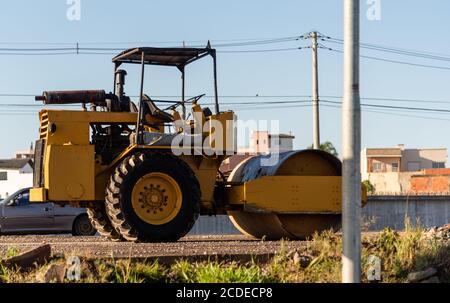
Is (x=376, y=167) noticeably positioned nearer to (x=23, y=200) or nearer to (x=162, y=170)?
(x=23, y=200)

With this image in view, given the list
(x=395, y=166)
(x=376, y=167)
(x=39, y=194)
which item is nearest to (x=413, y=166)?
(x=395, y=166)

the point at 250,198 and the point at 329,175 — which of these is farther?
the point at 329,175

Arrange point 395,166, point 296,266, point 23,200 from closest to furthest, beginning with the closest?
1. point 296,266
2. point 23,200
3. point 395,166

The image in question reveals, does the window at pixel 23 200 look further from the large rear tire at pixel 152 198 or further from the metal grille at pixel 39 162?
the large rear tire at pixel 152 198

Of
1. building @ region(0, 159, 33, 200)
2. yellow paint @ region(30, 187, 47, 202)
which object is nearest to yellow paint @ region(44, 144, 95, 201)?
yellow paint @ region(30, 187, 47, 202)

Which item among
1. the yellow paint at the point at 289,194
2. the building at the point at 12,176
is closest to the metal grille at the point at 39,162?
the yellow paint at the point at 289,194

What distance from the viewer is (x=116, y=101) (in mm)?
15320

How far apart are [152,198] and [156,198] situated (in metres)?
0.07

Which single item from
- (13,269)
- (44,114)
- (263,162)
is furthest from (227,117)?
(13,269)

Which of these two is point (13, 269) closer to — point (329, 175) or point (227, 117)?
point (227, 117)

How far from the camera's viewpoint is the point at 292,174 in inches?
620

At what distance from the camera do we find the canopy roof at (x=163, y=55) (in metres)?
15.2
